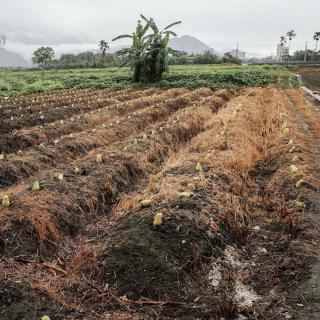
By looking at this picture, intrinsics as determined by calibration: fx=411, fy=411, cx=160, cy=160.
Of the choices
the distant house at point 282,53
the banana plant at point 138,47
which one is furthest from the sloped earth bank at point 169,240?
the distant house at point 282,53

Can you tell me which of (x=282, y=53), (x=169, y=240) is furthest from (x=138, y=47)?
(x=282, y=53)

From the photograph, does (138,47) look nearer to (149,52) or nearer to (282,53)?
(149,52)

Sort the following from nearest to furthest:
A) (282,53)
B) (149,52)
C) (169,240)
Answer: (169,240) < (149,52) < (282,53)

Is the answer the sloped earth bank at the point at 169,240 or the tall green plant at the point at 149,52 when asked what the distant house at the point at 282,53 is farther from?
the sloped earth bank at the point at 169,240

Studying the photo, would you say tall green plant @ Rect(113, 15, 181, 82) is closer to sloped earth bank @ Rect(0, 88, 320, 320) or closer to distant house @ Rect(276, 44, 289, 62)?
sloped earth bank @ Rect(0, 88, 320, 320)

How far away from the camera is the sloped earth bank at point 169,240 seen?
183 inches

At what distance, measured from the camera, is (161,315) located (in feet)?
14.9

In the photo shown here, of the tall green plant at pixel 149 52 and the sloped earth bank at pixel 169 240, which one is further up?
the tall green plant at pixel 149 52

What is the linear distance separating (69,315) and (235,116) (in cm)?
1082

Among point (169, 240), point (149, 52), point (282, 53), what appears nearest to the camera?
point (169, 240)

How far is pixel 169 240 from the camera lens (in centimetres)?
559

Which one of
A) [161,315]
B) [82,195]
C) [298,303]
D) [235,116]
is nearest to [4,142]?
[82,195]

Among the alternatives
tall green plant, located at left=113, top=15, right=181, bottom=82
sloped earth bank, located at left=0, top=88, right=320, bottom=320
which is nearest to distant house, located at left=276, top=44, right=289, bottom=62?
tall green plant, located at left=113, top=15, right=181, bottom=82

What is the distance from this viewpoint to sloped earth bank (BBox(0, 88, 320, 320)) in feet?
15.3
